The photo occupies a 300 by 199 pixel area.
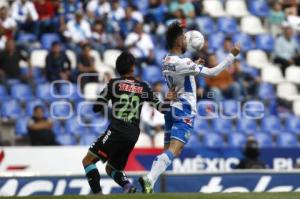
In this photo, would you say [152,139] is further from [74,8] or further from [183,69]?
[183,69]

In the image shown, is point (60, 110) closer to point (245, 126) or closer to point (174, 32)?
point (245, 126)

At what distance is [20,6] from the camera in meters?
21.6

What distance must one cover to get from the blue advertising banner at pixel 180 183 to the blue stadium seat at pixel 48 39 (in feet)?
19.4

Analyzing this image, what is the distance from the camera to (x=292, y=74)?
898 inches

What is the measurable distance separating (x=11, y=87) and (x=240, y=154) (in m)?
5.34

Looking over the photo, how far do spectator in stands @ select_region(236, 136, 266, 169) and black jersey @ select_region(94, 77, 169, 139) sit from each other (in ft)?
23.4

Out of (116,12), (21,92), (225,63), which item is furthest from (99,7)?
(225,63)

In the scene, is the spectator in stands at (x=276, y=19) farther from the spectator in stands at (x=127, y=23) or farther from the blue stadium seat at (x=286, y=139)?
the spectator in stands at (x=127, y=23)

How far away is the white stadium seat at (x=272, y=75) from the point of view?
22641 millimetres

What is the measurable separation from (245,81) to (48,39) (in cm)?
490

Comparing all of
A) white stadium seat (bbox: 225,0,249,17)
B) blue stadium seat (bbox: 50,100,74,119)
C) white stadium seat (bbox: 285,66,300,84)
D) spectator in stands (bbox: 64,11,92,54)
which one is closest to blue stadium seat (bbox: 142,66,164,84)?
spectator in stands (bbox: 64,11,92,54)

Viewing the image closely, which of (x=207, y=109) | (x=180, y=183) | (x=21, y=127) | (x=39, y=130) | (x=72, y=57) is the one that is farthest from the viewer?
(x=72, y=57)

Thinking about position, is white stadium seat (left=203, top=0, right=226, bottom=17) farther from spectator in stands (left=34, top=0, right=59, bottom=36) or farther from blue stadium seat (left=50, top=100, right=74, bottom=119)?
blue stadium seat (left=50, top=100, right=74, bottom=119)

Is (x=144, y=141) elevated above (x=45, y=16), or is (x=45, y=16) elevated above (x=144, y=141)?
(x=45, y=16)
